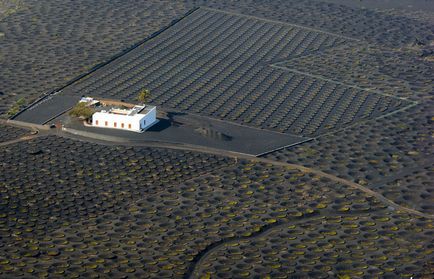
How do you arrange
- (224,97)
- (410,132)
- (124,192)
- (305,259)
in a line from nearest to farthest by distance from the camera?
(305,259)
(124,192)
(410,132)
(224,97)

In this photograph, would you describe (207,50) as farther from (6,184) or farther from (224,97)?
(6,184)

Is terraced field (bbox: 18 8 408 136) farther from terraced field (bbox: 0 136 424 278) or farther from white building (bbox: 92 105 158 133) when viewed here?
terraced field (bbox: 0 136 424 278)

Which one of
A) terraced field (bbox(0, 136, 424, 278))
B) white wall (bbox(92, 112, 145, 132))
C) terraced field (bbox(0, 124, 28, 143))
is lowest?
terraced field (bbox(0, 136, 424, 278))

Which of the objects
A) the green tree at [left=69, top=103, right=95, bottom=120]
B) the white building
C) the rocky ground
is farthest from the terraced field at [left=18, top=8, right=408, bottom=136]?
the white building

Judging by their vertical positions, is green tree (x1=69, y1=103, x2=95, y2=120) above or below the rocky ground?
above

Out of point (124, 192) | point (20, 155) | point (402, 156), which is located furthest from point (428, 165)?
point (20, 155)

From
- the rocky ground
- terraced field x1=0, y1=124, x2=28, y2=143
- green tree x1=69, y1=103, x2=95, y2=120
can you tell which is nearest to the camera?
the rocky ground

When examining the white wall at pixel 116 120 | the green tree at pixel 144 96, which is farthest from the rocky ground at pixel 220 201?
the green tree at pixel 144 96

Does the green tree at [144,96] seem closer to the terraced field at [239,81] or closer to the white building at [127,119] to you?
the terraced field at [239,81]
